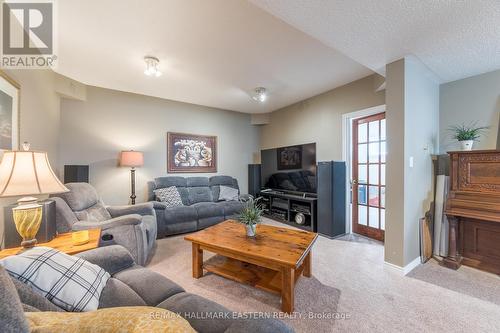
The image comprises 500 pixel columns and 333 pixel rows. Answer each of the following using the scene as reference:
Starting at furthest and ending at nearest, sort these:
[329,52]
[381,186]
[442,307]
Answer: [381,186] → [329,52] → [442,307]

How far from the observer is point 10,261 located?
88 centimetres

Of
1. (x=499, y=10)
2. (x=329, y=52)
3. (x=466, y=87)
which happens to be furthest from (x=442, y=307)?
(x=329, y=52)

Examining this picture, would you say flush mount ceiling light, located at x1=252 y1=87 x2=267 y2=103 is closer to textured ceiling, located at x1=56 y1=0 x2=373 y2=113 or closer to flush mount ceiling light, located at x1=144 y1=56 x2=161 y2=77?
textured ceiling, located at x1=56 y1=0 x2=373 y2=113

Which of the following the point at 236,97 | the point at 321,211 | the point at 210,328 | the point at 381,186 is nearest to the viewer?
the point at 210,328

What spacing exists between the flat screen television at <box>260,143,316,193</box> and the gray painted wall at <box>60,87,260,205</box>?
45.5 inches

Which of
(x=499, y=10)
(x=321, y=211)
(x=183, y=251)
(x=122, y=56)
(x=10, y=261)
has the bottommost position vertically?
(x=183, y=251)

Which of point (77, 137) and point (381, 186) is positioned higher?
point (77, 137)

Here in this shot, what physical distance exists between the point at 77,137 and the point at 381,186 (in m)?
5.04

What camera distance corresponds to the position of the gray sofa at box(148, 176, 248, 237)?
3418mm

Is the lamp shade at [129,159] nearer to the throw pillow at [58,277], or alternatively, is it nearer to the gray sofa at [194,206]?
the gray sofa at [194,206]

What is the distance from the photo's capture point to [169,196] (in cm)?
381

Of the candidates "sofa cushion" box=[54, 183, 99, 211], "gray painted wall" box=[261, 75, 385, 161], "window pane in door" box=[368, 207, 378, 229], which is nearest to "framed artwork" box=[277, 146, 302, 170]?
"gray painted wall" box=[261, 75, 385, 161]

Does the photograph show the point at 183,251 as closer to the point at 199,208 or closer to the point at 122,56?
the point at 199,208

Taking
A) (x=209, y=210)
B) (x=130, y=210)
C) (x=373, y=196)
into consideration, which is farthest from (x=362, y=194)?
(x=130, y=210)
